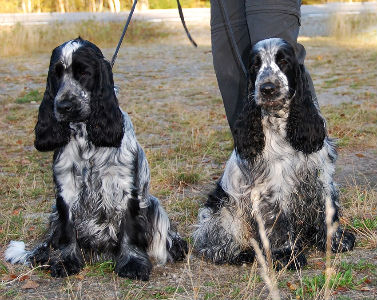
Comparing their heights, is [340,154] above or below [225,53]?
below

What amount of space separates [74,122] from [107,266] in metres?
0.92

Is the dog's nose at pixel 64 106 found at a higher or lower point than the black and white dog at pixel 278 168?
higher

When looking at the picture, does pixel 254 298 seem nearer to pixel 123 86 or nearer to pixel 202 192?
pixel 202 192

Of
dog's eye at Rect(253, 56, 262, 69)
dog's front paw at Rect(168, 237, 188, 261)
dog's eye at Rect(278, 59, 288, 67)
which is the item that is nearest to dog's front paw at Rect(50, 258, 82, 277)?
dog's front paw at Rect(168, 237, 188, 261)

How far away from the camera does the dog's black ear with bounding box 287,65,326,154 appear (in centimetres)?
386

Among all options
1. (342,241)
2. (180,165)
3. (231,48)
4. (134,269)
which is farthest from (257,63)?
(180,165)

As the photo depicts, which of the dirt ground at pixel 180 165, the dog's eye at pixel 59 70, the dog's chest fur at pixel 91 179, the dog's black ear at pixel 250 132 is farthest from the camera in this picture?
the dog's black ear at pixel 250 132

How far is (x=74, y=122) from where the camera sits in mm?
3818

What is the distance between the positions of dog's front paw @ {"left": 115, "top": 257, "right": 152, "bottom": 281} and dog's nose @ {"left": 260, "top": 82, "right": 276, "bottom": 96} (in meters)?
1.24

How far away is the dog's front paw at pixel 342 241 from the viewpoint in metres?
4.12

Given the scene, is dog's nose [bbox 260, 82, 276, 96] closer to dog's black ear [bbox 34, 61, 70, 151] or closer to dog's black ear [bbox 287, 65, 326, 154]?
dog's black ear [bbox 287, 65, 326, 154]

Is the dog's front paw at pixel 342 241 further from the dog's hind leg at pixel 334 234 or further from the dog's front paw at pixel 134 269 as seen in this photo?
the dog's front paw at pixel 134 269

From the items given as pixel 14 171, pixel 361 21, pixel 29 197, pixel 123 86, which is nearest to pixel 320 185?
pixel 29 197

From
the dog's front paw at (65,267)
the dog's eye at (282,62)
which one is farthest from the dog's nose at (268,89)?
the dog's front paw at (65,267)
